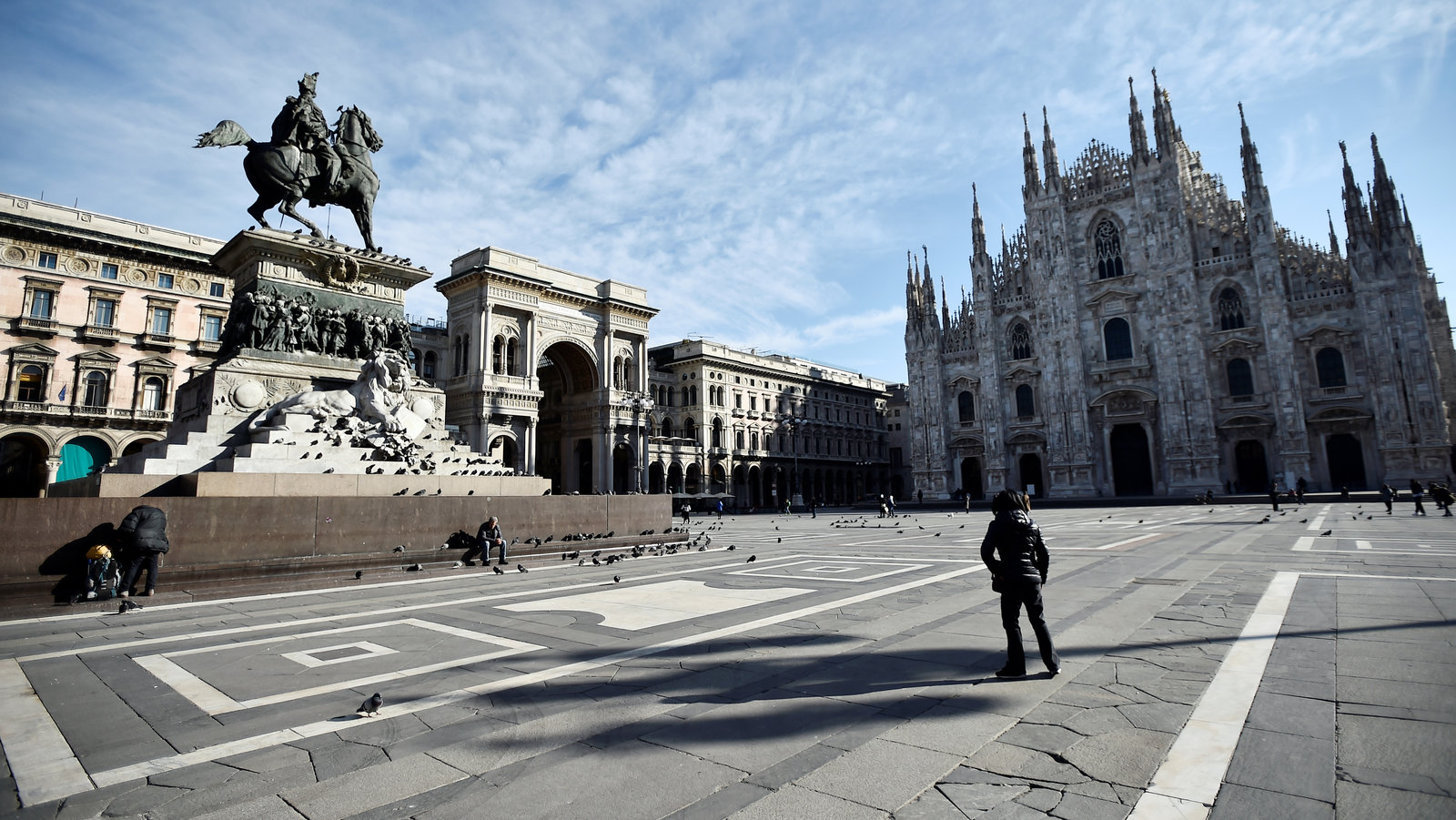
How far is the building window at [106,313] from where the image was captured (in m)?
38.3

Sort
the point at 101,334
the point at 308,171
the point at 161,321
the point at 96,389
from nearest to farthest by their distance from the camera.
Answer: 1. the point at 308,171
2. the point at 101,334
3. the point at 96,389
4. the point at 161,321

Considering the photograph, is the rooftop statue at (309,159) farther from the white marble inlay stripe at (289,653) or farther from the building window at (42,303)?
the building window at (42,303)

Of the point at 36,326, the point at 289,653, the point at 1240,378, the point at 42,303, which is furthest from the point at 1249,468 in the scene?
the point at 42,303

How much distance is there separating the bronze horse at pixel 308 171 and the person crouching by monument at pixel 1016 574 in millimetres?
14613

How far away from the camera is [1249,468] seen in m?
46.6

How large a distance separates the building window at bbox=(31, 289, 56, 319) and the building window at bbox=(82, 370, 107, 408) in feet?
11.3

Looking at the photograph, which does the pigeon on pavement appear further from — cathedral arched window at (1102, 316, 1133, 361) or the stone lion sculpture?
cathedral arched window at (1102, 316, 1133, 361)

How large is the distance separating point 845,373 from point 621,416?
38100 mm

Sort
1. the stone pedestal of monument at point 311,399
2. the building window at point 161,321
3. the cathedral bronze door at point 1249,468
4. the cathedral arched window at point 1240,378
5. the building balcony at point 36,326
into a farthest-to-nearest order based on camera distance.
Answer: the cathedral arched window at point 1240,378
the cathedral bronze door at point 1249,468
the building window at point 161,321
the building balcony at point 36,326
the stone pedestal of monument at point 311,399

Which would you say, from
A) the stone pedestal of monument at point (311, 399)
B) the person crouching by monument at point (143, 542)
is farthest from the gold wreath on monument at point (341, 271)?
the person crouching by monument at point (143, 542)

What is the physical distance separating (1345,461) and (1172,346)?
11687 mm

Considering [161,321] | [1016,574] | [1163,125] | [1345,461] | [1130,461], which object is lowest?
[1016,574]

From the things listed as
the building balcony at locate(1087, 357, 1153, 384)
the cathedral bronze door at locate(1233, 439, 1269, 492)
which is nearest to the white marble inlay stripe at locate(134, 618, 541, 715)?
the cathedral bronze door at locate(1233, 439, 1269, 492)

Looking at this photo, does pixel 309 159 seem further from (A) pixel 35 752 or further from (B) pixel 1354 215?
(B) pixel 1354 215
